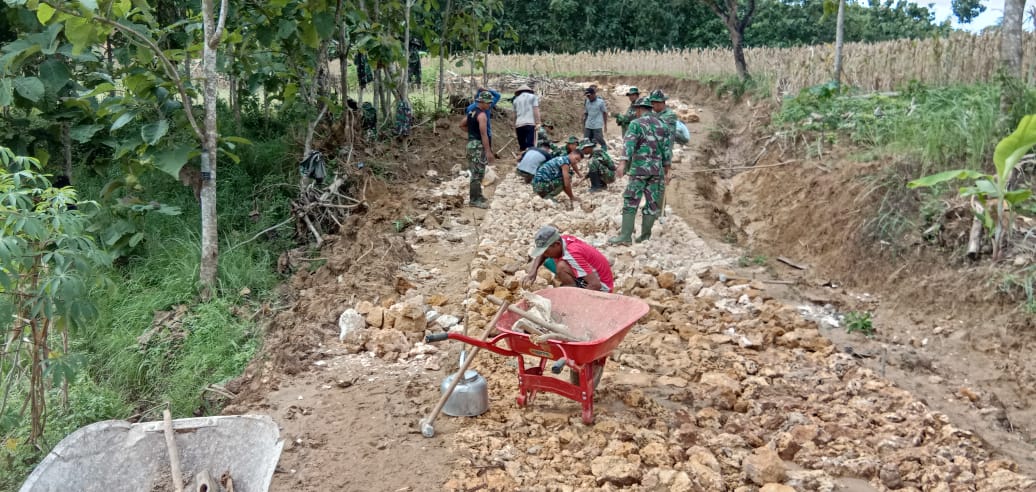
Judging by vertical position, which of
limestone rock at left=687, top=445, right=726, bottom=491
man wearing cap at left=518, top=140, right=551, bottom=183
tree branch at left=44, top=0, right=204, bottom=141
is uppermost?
tree branch at left=44, top=0, right=204, bottom=141

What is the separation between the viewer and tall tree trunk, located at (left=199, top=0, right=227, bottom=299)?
5660 mm

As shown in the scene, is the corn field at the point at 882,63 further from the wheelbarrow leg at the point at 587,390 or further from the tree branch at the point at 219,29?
the tree branch at the point at 219,29

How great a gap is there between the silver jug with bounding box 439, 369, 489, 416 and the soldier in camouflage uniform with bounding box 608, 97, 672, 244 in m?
3.86

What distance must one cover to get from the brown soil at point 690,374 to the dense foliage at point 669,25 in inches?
1123

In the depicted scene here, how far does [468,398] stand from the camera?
4.41 meters

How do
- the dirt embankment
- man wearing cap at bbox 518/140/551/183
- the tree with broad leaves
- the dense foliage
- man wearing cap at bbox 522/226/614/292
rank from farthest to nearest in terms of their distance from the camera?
1. the dense foliage
2. the tree with broad leaves
3. man wearing cap at bbox 518/140/551/183
4. man wearing cap at bbox 522/226/614/292
5. the dirt embankment

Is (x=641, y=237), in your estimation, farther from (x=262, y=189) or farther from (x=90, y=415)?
(x=90, y=415)

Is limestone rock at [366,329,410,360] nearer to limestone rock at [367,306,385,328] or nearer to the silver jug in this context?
limestone rock at [367,306,385,328]

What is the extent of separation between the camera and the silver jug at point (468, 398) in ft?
14.4

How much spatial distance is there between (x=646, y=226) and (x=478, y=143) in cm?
263

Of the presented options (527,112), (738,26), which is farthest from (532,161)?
(738,26)

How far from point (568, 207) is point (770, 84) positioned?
24.5 ft

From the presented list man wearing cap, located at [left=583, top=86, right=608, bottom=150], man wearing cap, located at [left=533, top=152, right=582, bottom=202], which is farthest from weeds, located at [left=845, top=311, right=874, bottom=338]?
man wearing cap, located at [left=583, top=86, right=608, bottom=150]

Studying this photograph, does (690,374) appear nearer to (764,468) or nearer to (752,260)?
(764,468)
